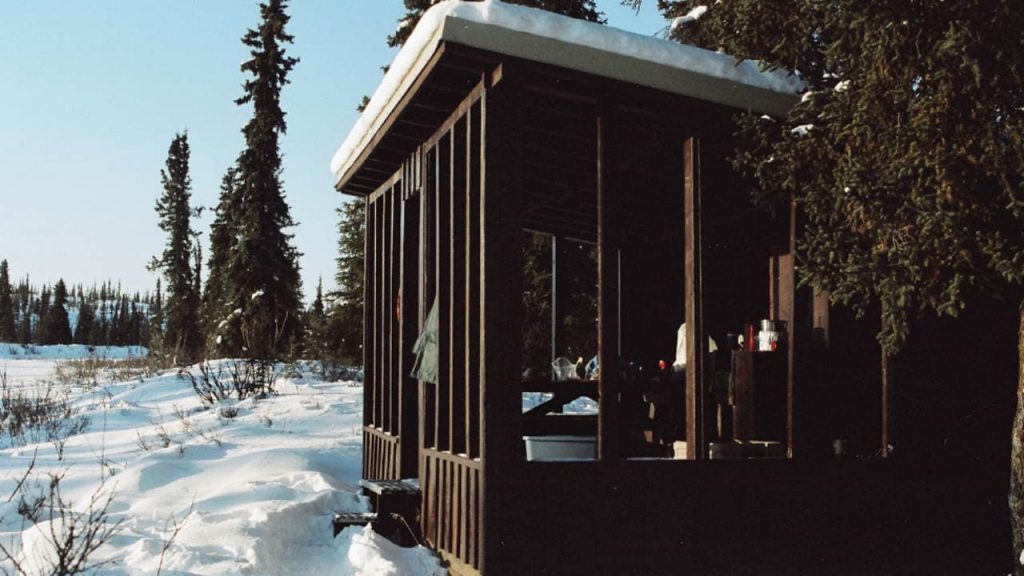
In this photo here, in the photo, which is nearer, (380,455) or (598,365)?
(598,365)

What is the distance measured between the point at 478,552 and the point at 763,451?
A: 7.59ft

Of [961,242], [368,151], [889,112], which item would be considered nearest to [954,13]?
[889,112]

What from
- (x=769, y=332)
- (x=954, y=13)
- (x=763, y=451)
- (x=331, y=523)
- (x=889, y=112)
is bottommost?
(x=331, y=523)

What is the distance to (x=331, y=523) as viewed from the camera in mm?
7629

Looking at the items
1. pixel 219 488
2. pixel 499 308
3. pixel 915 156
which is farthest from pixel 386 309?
pixel 915 156

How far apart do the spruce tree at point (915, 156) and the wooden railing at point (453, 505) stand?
2534mm

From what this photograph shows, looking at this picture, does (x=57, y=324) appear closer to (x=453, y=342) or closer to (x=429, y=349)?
(x=429, y=349)

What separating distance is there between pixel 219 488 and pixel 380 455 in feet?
5.10

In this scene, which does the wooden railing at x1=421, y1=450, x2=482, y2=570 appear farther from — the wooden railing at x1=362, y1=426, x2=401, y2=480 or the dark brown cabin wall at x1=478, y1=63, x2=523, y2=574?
the wooden railing at x1=362, y1=426, x2=401, y2=480

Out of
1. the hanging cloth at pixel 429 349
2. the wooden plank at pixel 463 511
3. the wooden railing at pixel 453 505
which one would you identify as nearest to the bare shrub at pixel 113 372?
the hanging cloth at pixel 429 349

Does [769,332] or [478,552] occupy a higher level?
[769,332]

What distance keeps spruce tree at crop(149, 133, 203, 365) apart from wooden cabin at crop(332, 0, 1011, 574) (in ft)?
114

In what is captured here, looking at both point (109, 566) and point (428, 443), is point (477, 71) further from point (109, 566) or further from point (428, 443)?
point (109, 566)

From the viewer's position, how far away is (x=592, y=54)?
19.7 ft
